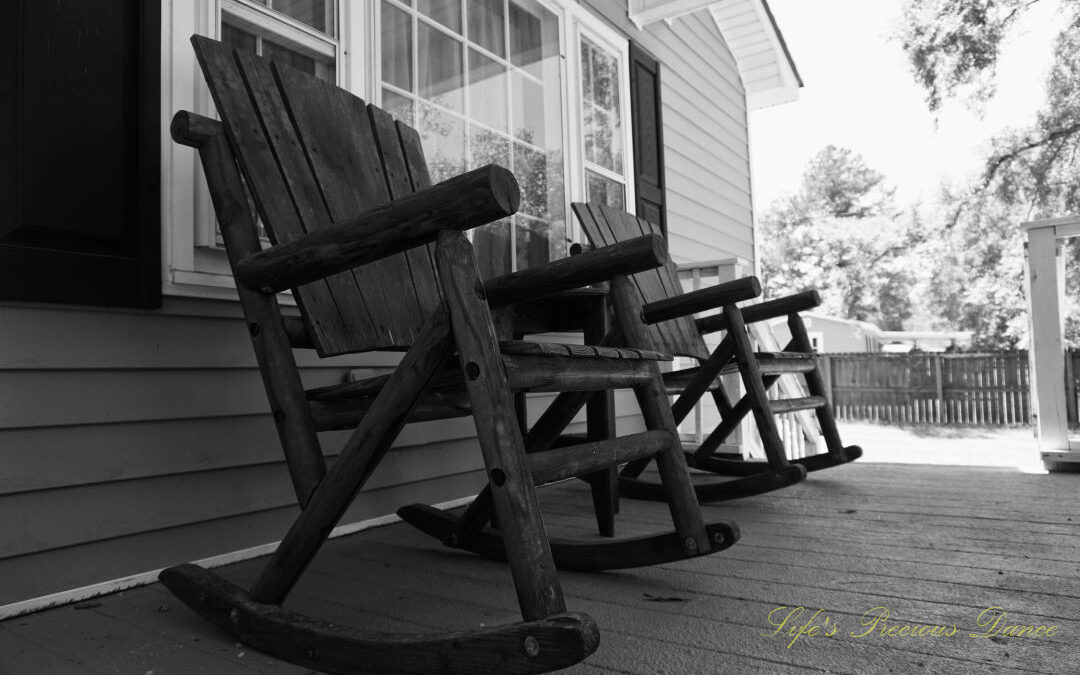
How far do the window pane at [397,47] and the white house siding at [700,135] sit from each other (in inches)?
60.1

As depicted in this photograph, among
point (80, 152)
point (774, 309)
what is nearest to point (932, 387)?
point (774, 309)

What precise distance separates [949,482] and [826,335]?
2138cm

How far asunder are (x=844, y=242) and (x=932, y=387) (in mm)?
16972

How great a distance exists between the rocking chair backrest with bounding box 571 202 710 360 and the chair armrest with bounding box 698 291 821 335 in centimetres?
6

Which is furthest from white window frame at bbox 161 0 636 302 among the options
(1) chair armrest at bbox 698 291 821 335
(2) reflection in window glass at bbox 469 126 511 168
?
(1) chair armrest at bbox 698 291 821 335

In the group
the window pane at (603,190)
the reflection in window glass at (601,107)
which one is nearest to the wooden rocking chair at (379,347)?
the window pane at (603,190)

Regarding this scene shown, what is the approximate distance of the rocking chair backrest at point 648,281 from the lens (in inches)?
106

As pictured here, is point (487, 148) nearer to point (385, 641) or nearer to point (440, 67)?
point (440, 67)

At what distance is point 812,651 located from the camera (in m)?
1.12

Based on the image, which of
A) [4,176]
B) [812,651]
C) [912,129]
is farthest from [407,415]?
[912,129]

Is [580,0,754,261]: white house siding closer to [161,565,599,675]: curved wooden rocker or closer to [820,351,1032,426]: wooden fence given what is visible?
[161,565,599,675]: curved wooden rocker

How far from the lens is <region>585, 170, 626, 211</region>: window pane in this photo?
11.9 feet

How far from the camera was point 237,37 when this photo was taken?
196cm

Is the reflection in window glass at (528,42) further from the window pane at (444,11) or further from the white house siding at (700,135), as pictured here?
the white house siding at (700,135)
